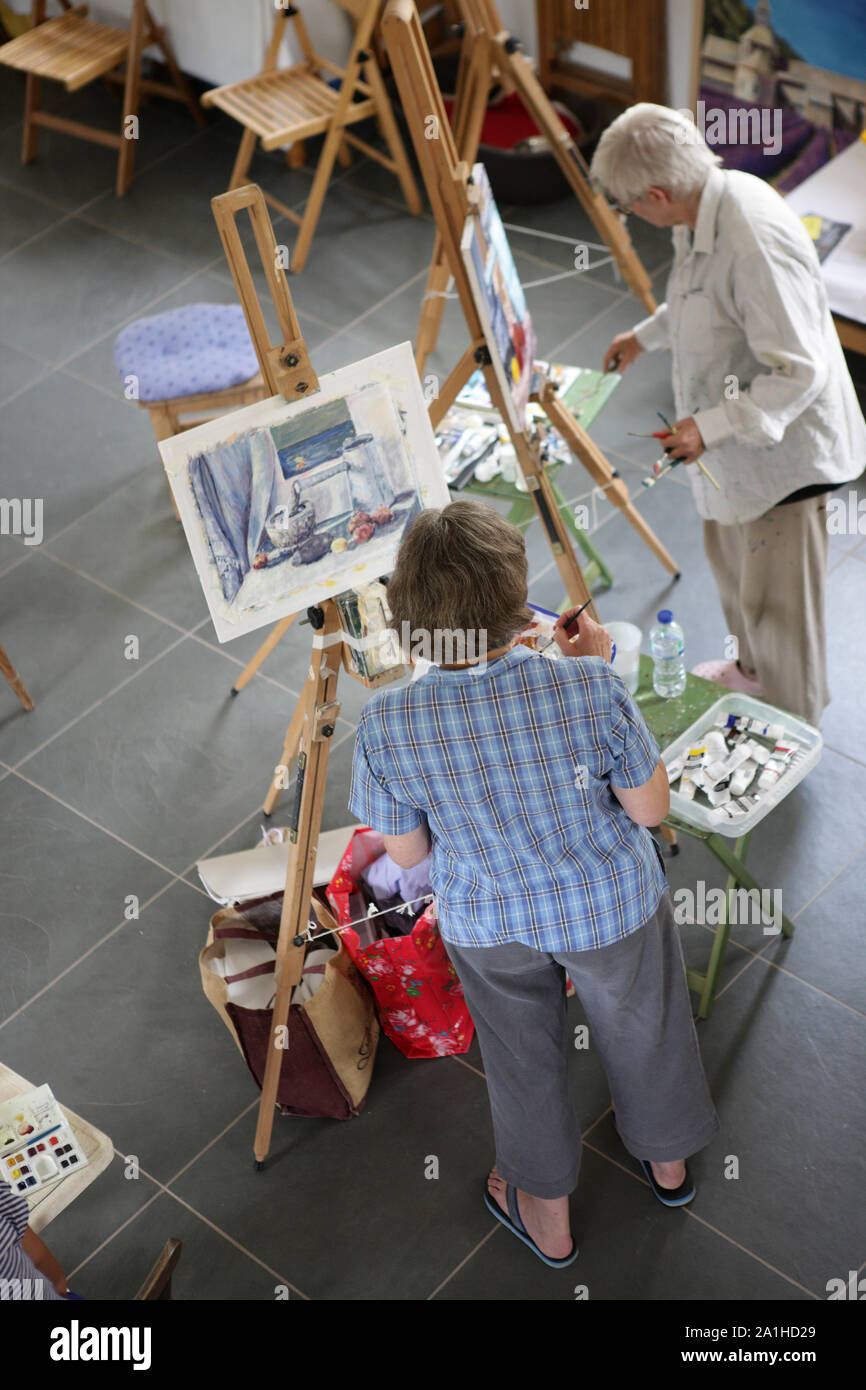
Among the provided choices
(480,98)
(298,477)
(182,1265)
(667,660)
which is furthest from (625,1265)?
(480,98)

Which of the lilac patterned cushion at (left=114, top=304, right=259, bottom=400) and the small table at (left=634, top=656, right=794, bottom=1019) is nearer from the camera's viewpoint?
the small table at (left=634, top=656, right=794, bottom=1019)

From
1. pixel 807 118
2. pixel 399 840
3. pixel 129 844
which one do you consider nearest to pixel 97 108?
pixel 807 118

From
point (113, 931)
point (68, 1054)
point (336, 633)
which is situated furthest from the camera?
point (113, 931)

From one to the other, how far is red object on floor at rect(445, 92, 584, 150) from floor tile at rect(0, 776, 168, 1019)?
11.4ft

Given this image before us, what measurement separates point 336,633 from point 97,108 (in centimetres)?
480

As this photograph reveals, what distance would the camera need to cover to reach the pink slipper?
373 centimetres

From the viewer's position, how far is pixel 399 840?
221 centimetres

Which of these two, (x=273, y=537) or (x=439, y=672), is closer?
(x=439, y=672)

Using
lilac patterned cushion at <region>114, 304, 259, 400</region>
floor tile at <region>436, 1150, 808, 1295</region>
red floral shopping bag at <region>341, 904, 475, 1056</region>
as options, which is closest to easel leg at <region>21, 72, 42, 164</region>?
lilac patterned cushion at <region>114, 304, 259, 400</region>

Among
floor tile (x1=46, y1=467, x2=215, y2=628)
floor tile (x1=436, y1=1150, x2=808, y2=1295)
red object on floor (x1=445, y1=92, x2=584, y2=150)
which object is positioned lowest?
floor tile (x1=436, y1=1150, x2=808, y2=1295)

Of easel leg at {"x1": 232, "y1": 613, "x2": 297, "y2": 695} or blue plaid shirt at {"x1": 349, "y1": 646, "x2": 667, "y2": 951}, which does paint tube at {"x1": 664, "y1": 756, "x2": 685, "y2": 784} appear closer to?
blue plaid shirt at {"x1": 349, "y1": 646, "x2": 667, "y2": 951}

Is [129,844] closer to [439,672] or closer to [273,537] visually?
[273,537]

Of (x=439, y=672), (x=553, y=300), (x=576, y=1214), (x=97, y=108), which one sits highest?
(x=439, y=672)
